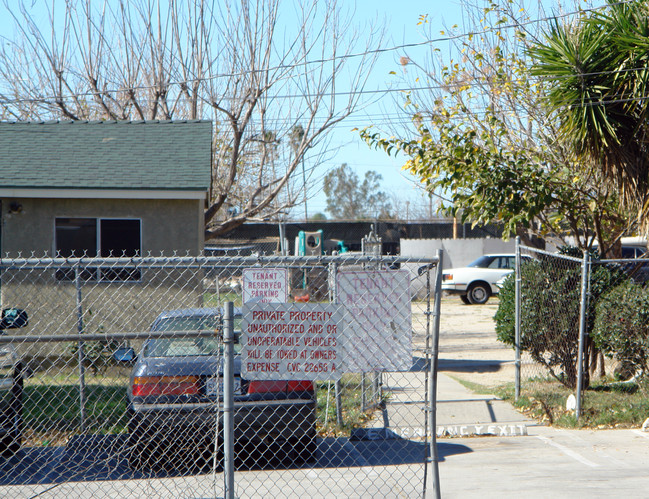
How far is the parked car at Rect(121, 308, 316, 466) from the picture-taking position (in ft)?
18.4

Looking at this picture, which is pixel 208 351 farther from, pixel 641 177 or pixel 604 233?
pixel 604 233

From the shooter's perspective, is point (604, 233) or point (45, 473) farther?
point (604, 233)

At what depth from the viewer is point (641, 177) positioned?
8812mm

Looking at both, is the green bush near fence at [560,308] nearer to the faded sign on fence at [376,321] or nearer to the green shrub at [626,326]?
the green shrub at [626,326]

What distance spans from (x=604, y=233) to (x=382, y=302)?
7.52m

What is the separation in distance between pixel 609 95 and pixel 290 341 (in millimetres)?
6387

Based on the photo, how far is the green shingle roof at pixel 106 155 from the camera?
12062mm

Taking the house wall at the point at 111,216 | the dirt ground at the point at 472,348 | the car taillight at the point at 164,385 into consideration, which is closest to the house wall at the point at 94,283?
the house wall at the point at 111,216

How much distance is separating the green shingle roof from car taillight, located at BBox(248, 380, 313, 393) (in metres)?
6.64

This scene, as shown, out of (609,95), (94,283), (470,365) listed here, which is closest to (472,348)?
(470,365)

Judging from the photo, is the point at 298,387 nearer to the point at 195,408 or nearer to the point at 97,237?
the point at 195,408

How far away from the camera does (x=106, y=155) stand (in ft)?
42.4

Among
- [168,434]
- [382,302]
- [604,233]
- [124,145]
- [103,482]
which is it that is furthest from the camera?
[124,145]

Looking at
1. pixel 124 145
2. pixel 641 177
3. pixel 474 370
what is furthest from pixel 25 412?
pixel 641 177
